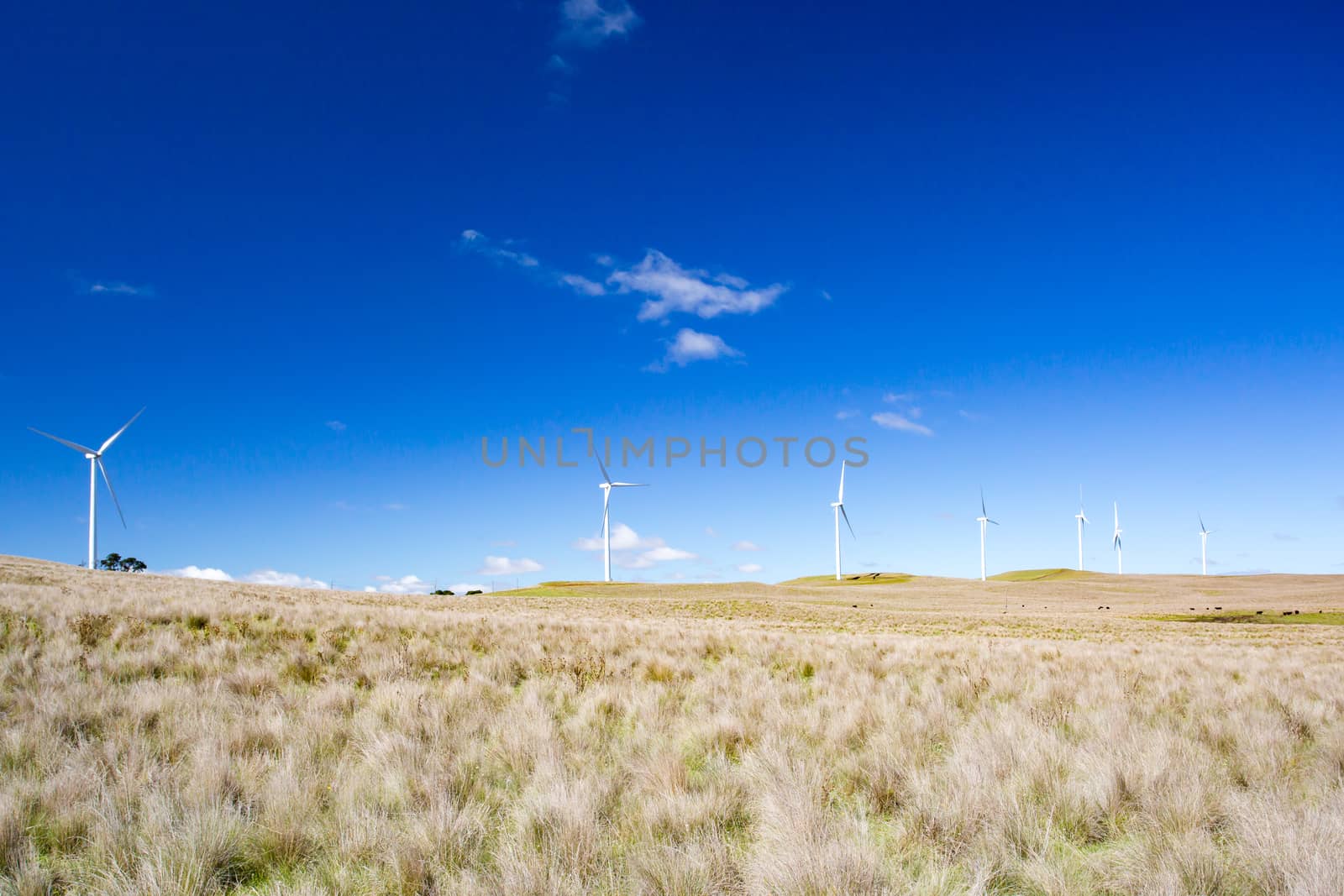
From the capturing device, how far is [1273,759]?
20.8 ft

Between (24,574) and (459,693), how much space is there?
4035 cm

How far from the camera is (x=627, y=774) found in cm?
603

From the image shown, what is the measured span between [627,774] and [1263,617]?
211 ft

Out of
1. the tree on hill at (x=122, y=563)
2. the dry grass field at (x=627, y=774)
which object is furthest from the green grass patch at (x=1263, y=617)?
the tree on hill at (x=122, y=563)

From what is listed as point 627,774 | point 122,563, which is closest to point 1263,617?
point 627,774

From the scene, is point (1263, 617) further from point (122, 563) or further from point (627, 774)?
point (122, 563)

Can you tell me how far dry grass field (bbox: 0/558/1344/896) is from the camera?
160 inches

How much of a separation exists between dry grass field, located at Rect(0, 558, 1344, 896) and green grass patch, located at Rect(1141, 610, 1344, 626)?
1783 inches

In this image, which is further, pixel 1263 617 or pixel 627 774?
pixel 1263 617

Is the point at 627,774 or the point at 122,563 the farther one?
the point at 122,563

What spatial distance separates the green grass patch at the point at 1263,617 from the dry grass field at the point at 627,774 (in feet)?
149

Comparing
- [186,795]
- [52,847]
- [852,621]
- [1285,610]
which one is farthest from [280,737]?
[1285,610]

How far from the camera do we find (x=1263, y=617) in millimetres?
51406

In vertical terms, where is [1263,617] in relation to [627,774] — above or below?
below
